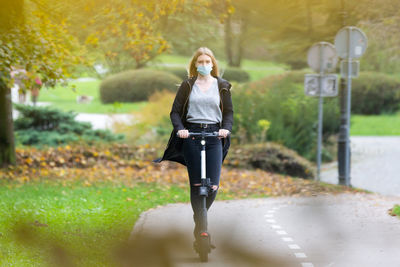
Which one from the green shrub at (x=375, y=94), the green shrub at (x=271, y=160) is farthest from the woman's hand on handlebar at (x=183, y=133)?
the green shrub at (x=375, y=94)

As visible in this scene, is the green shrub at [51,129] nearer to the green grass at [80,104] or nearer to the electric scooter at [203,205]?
the green grass at [80,104]

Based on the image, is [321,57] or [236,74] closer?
[321,57]

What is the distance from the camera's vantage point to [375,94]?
→ 3253 cm

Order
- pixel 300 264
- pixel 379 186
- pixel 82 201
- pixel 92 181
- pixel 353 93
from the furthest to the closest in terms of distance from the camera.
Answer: pixel 353 93 < pixel 379 186 < pixel 92 181 < pixel 82 201 < pixel 300 264

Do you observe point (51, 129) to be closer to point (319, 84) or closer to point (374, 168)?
point (319, 84)

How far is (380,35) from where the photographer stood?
18156 mm

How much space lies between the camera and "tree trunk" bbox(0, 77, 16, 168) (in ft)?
41.9

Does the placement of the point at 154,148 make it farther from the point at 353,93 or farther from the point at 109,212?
the point at 353,93

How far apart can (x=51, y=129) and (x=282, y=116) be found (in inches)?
Answer: 235

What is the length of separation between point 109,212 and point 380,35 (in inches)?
471

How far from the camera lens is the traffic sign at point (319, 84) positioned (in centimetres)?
1298

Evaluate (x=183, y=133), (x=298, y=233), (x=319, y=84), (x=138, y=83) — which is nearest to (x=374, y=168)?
(x=319, y=84)

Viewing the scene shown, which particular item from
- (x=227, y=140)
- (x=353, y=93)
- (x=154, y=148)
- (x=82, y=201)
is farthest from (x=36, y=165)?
(x=353, y=93)

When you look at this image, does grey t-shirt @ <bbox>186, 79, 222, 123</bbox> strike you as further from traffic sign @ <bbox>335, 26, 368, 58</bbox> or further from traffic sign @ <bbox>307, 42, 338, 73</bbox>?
traffic sign @ <bbox>307, 42, 338, 73</bbox>
